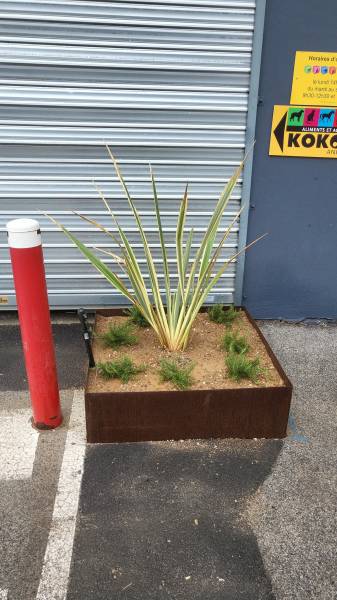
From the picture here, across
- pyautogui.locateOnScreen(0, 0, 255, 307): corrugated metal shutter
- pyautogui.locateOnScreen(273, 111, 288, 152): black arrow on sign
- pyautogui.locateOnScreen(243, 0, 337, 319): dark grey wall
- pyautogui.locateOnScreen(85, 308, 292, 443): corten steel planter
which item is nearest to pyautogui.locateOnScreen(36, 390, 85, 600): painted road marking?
pyautogui.locateOnScreen(85, 308, 292, 443): corten steel planter

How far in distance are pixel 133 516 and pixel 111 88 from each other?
2979mm

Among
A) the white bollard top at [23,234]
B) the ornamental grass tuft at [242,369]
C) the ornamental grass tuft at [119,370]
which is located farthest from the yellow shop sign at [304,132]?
the white bollard top at [23,234]

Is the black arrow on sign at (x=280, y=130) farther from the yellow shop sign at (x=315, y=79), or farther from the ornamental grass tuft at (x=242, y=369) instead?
the ornamental grass tuft at (x=242, y=369)

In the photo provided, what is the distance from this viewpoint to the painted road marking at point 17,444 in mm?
2287

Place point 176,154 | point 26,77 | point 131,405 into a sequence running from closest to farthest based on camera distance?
point 131,405 < point 26,77 < point 176,154

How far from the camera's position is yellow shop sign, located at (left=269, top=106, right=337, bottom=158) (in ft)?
11.5

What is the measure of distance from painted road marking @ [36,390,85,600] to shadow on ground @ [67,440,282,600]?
4cm

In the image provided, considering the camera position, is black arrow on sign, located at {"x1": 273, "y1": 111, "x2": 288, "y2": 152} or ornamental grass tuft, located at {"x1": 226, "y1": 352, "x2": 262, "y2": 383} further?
black arrow on sign, located at {"x1": 273, "y1": 111, "x2": 288, "y2": 152}

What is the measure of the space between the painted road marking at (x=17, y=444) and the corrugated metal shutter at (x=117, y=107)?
1.50 meters

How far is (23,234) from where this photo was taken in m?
2.10

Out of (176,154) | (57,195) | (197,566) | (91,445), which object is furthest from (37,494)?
(176,154)

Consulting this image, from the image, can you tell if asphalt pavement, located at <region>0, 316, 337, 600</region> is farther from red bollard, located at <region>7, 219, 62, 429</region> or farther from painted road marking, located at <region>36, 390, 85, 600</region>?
red bollard, located at <region>7, 219, 62, 429</region>

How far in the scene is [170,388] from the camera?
250cm

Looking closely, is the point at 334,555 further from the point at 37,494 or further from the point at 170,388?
the point at 37,494
